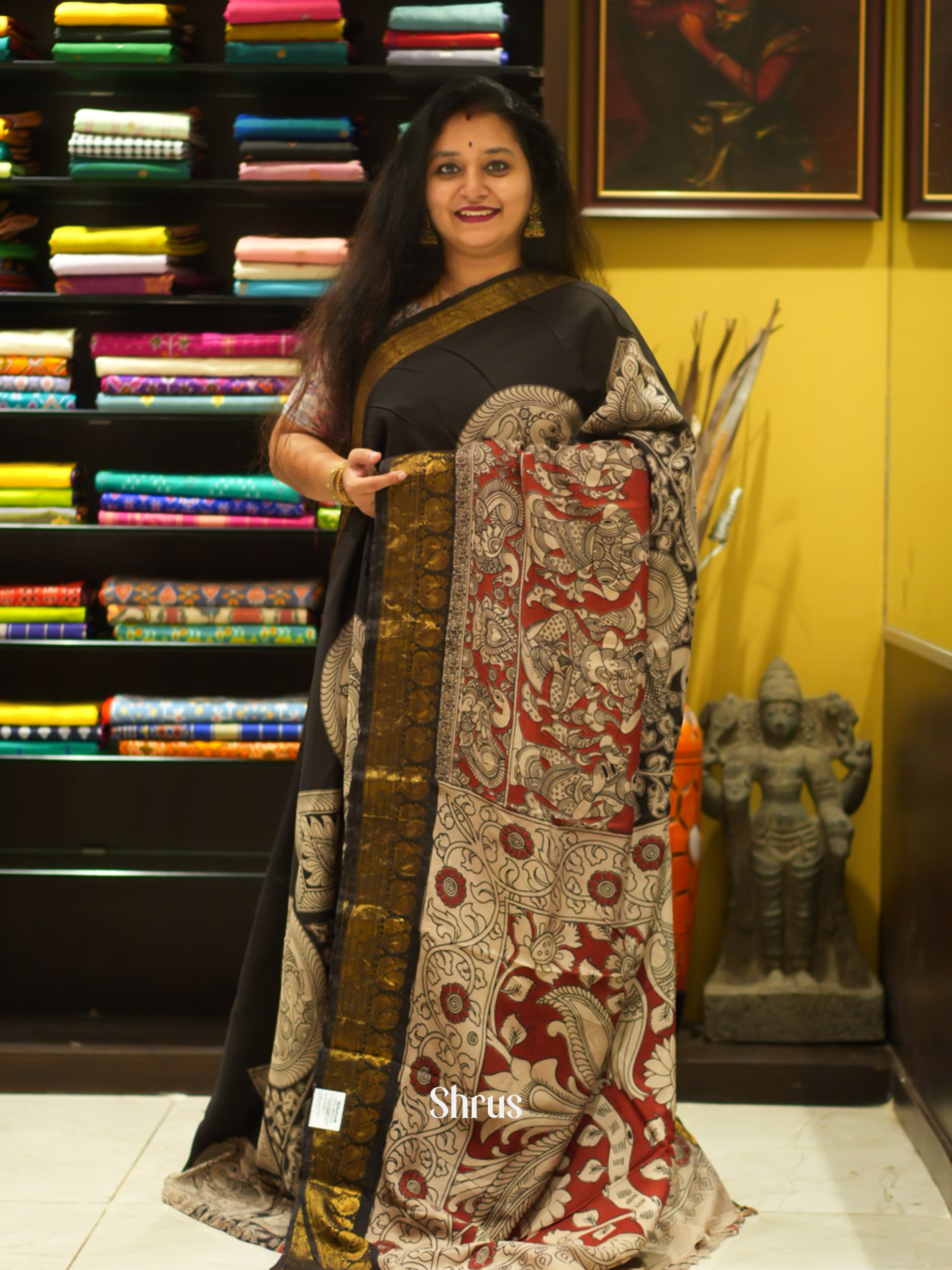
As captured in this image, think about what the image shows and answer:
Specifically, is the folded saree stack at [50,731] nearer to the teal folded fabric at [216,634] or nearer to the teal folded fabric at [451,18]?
the teal folded fabric at [216,634]

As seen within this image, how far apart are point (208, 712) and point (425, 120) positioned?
130cm

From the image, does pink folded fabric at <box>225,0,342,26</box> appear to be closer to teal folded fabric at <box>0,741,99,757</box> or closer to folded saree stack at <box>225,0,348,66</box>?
folded saree stack at <box>225,0,348,66</box>

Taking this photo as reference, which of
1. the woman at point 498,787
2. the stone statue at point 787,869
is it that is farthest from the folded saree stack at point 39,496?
the stone statue at point 787,869

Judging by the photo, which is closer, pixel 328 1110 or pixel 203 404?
pixel 328 1110

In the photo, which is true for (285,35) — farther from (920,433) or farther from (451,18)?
(920,433)

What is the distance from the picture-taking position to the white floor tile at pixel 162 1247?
6.63ft

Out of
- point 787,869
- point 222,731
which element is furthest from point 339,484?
point 787,869

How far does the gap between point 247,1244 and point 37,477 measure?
1560 mm

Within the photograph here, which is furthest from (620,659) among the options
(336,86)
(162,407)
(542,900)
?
(336,86)

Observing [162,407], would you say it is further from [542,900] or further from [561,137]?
[542,900]

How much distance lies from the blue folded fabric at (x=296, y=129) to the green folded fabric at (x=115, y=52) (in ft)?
0.67

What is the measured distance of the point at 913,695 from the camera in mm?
2715

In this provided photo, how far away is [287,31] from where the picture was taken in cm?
270

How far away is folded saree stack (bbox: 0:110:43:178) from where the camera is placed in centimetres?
275
